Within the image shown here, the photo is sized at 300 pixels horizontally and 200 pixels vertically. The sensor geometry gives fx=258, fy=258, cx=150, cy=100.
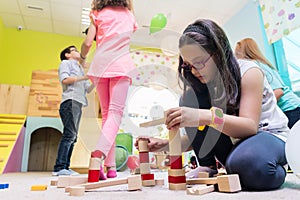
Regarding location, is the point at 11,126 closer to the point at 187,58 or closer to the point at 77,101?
the point at 77,101

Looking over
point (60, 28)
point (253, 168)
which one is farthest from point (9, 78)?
point (253, 168)

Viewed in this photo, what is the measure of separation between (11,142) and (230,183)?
158 cm

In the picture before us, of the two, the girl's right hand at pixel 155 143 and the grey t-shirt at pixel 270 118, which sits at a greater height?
the grey t-shirt at pixel 270 118

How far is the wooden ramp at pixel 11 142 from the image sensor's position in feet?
5.16

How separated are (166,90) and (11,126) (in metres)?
1.60

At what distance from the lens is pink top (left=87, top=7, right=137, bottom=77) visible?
0.86 metres

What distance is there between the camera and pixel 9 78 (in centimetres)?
276

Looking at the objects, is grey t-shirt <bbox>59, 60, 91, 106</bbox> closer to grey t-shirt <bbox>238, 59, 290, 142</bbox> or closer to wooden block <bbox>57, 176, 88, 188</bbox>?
wooden block <bbox>57, 176, 88, 188</bbox>

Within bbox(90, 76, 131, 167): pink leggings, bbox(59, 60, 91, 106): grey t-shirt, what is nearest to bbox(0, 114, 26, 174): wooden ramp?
bbox(59, 60, 91, 106): grey t-shirt

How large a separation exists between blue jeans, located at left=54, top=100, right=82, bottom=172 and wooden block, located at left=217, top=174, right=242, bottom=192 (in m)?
1.02

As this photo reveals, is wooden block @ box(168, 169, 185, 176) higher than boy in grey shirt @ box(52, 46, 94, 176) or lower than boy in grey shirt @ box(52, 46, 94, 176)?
lower

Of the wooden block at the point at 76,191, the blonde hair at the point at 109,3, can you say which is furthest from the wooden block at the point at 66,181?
the blonde hair at the point at 109,3

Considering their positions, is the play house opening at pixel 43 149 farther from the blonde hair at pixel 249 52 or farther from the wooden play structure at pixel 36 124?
the blonde hair at pixel 249 52

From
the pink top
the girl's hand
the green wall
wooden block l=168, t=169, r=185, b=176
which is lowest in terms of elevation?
wooden block l=168, t=169, r=185, b=176
